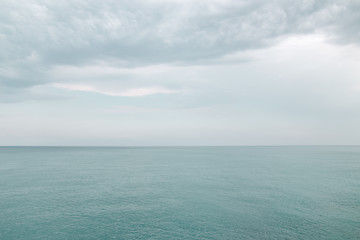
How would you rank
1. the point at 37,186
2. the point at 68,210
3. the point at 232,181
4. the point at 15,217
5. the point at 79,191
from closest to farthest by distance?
the point at 15,217
the point at 68,210
the point at 79,191
the point at 37,186
the point at 232,181

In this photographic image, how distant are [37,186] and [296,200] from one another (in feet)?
307

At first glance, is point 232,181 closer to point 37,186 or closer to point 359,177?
point 359,177

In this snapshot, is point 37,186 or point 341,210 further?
point 37,186

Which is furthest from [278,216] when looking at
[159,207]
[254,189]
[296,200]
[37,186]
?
[37,186]

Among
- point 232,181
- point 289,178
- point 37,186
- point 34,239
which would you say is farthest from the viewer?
point 289,178

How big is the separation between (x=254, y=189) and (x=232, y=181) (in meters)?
15.8

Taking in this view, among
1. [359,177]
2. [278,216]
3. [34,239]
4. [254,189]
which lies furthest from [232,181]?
[34,239]

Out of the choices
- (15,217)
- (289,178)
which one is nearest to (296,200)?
(289,178)

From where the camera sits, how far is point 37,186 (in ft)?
276

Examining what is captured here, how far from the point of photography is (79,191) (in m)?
77.4

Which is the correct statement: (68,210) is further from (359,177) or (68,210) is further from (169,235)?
(359,177)

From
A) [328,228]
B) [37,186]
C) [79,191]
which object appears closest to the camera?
[328,228]

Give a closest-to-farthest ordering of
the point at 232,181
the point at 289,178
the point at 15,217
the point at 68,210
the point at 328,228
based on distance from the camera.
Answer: the point at 328,228 → the point at 15,217 → the point at 68,210 → the point at 232,181 → the point at 289,178

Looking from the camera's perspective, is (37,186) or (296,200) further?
(37,186)
